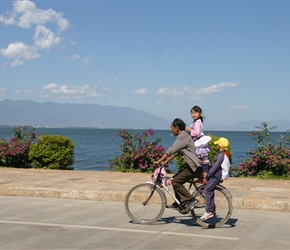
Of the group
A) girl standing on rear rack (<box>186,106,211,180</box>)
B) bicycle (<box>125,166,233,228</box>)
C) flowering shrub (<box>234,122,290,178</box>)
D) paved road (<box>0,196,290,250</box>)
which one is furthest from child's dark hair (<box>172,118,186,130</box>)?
flowering shrub (<box>234,122,290,178</box>)

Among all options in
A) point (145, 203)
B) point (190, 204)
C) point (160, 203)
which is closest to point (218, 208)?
point (190, 204)

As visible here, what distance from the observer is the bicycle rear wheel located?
26.9ft

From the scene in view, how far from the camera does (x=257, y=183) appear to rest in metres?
13.1

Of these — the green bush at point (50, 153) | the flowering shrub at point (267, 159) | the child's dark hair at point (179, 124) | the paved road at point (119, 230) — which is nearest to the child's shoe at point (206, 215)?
the paved road at point (119, 230)

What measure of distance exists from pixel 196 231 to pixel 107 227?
1.41 metres

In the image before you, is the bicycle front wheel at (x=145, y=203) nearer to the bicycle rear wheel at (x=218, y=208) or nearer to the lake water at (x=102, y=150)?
the bicycle rear wheel at (x=218, y=208)

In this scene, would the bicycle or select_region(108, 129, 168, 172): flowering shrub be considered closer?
the bicycle

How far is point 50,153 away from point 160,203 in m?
9.34

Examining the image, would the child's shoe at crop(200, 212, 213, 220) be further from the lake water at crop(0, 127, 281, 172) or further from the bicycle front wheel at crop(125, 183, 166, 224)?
the lake water at crop(0, 127, 281, 172)

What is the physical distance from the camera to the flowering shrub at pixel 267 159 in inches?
571

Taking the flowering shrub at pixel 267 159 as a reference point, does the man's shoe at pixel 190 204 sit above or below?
below

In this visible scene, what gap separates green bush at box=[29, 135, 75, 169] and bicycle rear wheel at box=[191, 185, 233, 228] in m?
9.43

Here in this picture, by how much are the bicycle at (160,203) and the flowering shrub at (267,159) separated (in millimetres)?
6616

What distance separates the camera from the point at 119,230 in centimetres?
777
